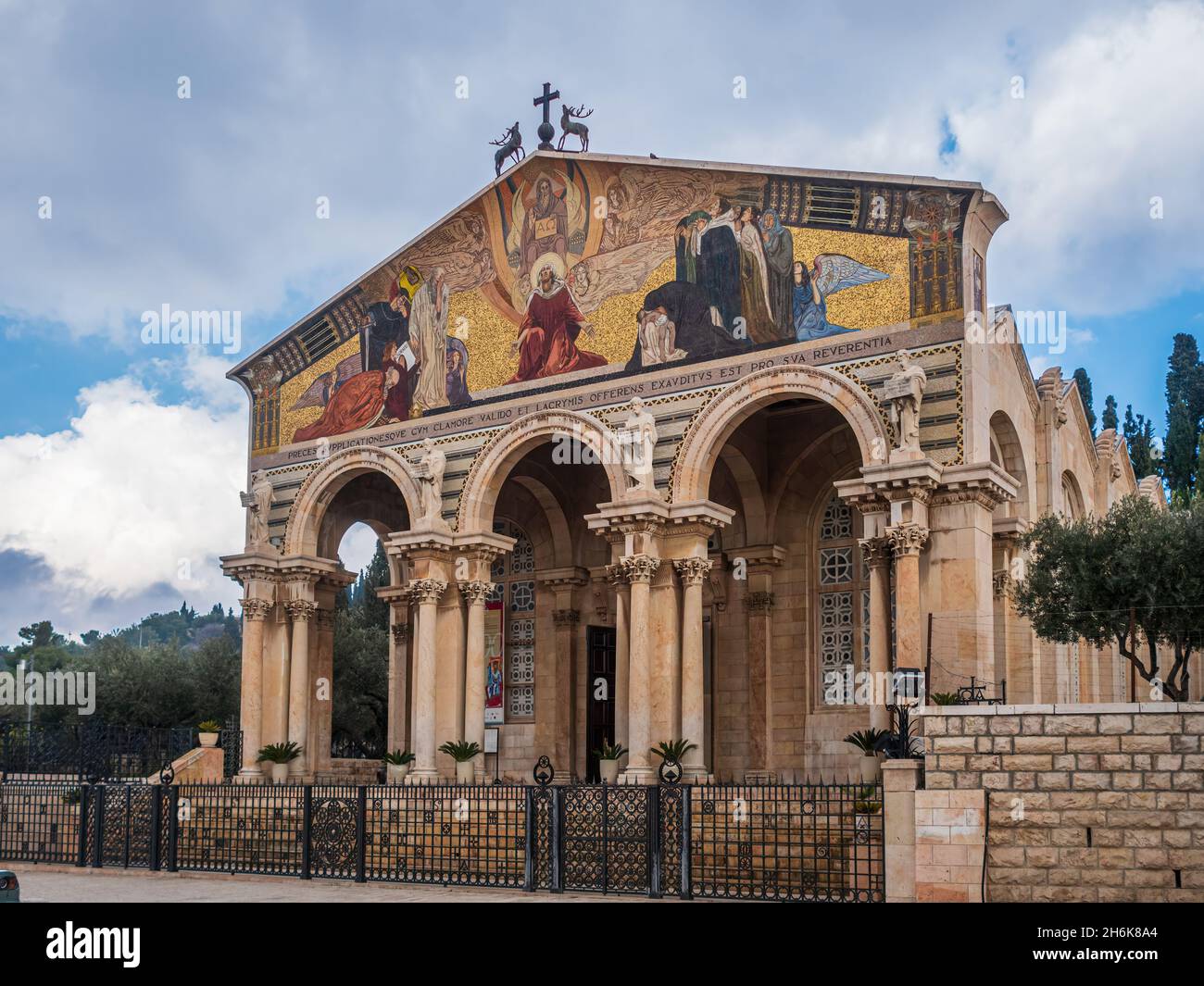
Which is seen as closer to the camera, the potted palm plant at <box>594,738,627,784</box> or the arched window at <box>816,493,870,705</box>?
the potted palm plant at <box>594,738,627,784</box>

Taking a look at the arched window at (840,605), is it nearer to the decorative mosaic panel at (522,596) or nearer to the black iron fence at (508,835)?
the black iron fence at (508,835)

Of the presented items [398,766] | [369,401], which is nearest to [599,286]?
[369,401]

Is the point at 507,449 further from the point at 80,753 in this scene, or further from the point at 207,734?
the point at 80,753

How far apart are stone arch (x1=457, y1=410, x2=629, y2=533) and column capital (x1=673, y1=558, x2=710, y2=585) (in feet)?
7.56

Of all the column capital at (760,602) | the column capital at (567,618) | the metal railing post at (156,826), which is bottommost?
the metal railing post at (156,826)

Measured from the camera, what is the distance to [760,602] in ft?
86.8

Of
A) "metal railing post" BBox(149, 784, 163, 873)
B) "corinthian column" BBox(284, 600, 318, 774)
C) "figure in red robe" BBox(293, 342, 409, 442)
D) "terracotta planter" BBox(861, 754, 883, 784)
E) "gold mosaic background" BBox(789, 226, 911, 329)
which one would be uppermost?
"gold mosaic background" BBox(789, 226, 911, 329)

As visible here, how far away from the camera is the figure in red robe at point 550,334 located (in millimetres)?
24719

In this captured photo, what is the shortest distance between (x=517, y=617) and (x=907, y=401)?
471 inches

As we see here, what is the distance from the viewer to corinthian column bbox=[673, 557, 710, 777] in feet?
72.7

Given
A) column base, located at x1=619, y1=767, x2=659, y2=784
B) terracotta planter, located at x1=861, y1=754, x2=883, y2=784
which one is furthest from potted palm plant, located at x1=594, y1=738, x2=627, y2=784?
terracotta planter, located at x1=861, y1=754, x2=883, y2=784

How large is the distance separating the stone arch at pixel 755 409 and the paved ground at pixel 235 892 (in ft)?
27.4

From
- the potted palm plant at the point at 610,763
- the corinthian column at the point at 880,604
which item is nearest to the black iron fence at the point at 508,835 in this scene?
the potted palm plant at the point at 610,763

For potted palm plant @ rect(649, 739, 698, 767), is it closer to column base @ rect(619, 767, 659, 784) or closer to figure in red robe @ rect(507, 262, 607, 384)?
column base @ rect(619, 767, 659, 784)
